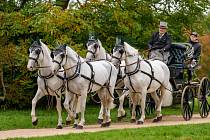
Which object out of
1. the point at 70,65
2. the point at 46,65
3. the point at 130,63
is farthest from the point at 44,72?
the point at 130,63

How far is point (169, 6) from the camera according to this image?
2578 centimetres

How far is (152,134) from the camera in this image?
1130 cm

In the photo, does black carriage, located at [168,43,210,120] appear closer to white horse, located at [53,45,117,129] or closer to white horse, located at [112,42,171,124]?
white horse, located at [112,42,171,124]

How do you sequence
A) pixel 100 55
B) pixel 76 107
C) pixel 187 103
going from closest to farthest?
pixel 76 107, pixel 100 55, pixel 187 103

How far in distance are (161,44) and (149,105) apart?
9.75ft

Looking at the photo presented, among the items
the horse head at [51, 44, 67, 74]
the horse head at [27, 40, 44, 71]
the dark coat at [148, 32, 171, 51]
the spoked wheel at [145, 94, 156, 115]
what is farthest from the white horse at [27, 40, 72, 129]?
the spoked wheel at [145, 94, 156, 115]

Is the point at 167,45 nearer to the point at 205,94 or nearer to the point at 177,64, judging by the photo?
the point at 177,64

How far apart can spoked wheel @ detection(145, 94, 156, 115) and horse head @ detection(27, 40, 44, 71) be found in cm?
512

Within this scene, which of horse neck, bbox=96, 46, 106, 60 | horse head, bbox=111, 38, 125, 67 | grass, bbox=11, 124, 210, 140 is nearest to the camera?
grass, bbox=11, 124, 210, 140

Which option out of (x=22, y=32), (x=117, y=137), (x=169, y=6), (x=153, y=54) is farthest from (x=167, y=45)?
(x=169, y=6)

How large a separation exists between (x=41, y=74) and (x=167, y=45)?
4442 mm

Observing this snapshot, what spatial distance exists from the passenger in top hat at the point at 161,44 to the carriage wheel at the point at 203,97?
1.54 meters

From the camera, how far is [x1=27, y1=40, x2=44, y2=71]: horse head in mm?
13234

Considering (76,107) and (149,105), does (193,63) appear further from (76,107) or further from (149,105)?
(76,107)
